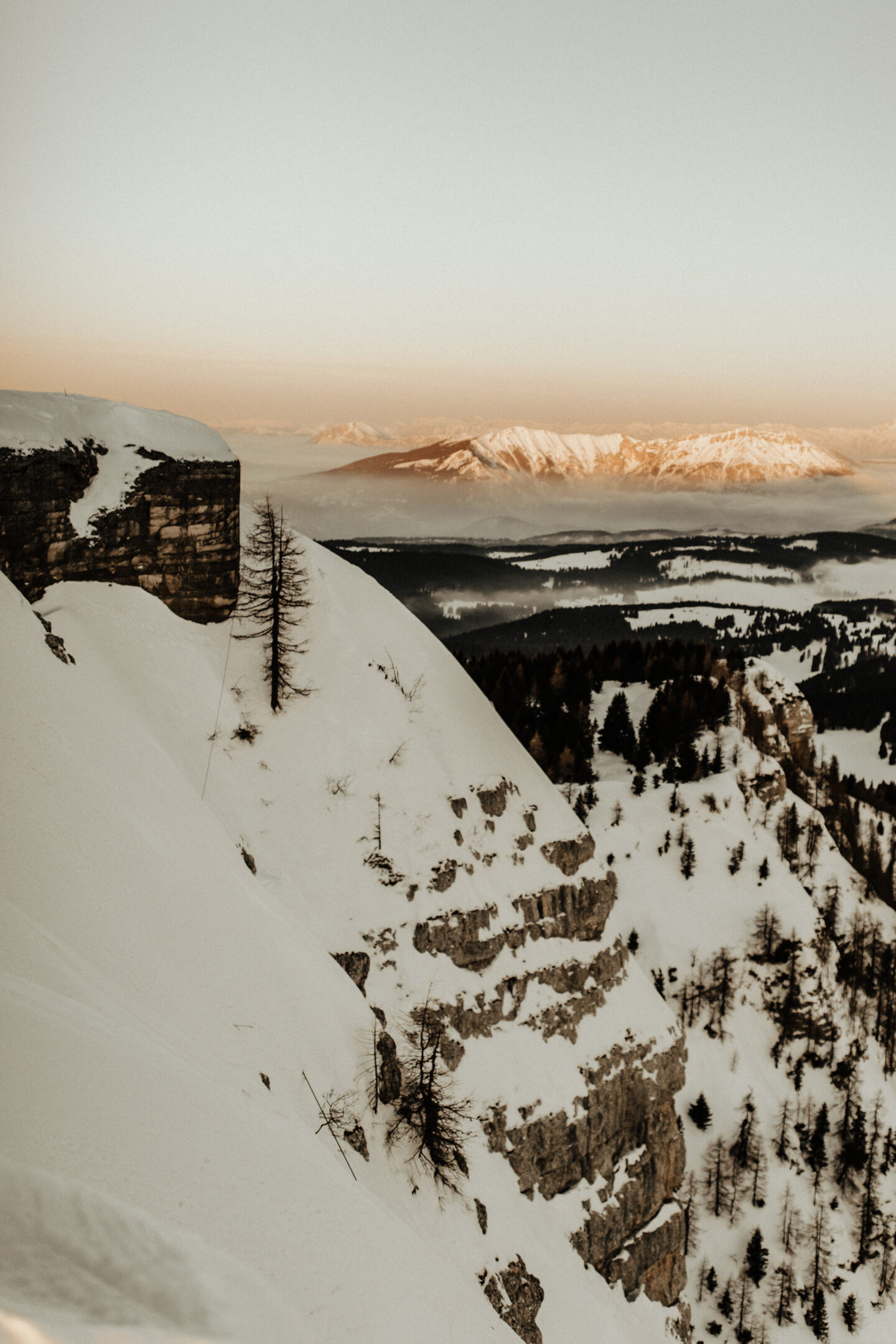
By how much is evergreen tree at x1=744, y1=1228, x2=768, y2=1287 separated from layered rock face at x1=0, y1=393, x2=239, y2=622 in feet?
237

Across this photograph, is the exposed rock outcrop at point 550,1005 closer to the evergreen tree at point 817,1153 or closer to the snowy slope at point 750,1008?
the snowy slope at point 750,1008

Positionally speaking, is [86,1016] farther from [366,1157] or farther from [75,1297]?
[366,1157]

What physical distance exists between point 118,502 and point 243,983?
76.7 ft

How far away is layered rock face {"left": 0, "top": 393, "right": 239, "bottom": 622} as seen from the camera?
119 feet

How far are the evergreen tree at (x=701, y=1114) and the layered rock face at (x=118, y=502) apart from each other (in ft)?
224

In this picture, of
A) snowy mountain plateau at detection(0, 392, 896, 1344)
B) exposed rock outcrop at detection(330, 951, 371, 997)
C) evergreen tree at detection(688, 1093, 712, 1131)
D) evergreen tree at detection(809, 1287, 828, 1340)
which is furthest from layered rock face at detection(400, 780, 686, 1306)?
evergreen tree at detection(809, 1287, 828, 1340)

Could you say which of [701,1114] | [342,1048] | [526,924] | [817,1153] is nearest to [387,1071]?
[342,1048]

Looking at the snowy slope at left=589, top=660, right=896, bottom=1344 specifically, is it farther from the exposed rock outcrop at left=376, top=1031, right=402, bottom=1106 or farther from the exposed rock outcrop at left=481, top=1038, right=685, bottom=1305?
the exposed rock outcrop at left=376, top=1031, right=402, bottom=1106

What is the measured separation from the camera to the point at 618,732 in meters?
114

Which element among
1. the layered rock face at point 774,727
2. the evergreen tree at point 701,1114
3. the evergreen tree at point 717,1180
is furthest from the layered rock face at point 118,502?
the layered rock face at point 774,727

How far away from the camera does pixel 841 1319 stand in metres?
75.5

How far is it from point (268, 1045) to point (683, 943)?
7567 cm

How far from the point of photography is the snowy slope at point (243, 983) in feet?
40.7

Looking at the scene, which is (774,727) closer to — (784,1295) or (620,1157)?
(784,1295)
